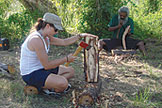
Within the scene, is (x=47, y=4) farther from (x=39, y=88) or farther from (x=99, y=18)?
(x=39, y=88)

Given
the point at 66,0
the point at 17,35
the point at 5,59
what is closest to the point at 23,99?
the point at 5,59

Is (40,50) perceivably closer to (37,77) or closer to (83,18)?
(37,77)

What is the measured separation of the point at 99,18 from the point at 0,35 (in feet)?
9.38

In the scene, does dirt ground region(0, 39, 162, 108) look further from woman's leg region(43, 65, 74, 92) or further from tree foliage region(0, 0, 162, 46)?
tree foliage region(0, 0, 162, 46)

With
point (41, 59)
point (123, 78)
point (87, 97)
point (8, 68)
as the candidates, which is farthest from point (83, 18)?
point (87, 97)

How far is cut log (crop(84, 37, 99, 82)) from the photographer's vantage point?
2.99m

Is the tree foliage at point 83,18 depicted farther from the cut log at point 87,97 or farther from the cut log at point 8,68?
the cut log at point 87,97

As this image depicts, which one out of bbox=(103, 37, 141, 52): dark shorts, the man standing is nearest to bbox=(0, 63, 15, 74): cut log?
the man standing

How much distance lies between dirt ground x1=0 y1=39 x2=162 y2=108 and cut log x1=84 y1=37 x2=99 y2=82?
0.21m

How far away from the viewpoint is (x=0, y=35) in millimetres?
6109

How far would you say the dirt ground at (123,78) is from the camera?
2951 mm

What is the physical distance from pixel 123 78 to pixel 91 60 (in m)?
1.15

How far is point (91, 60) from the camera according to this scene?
3.04 m

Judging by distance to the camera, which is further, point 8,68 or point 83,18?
point 83,18
